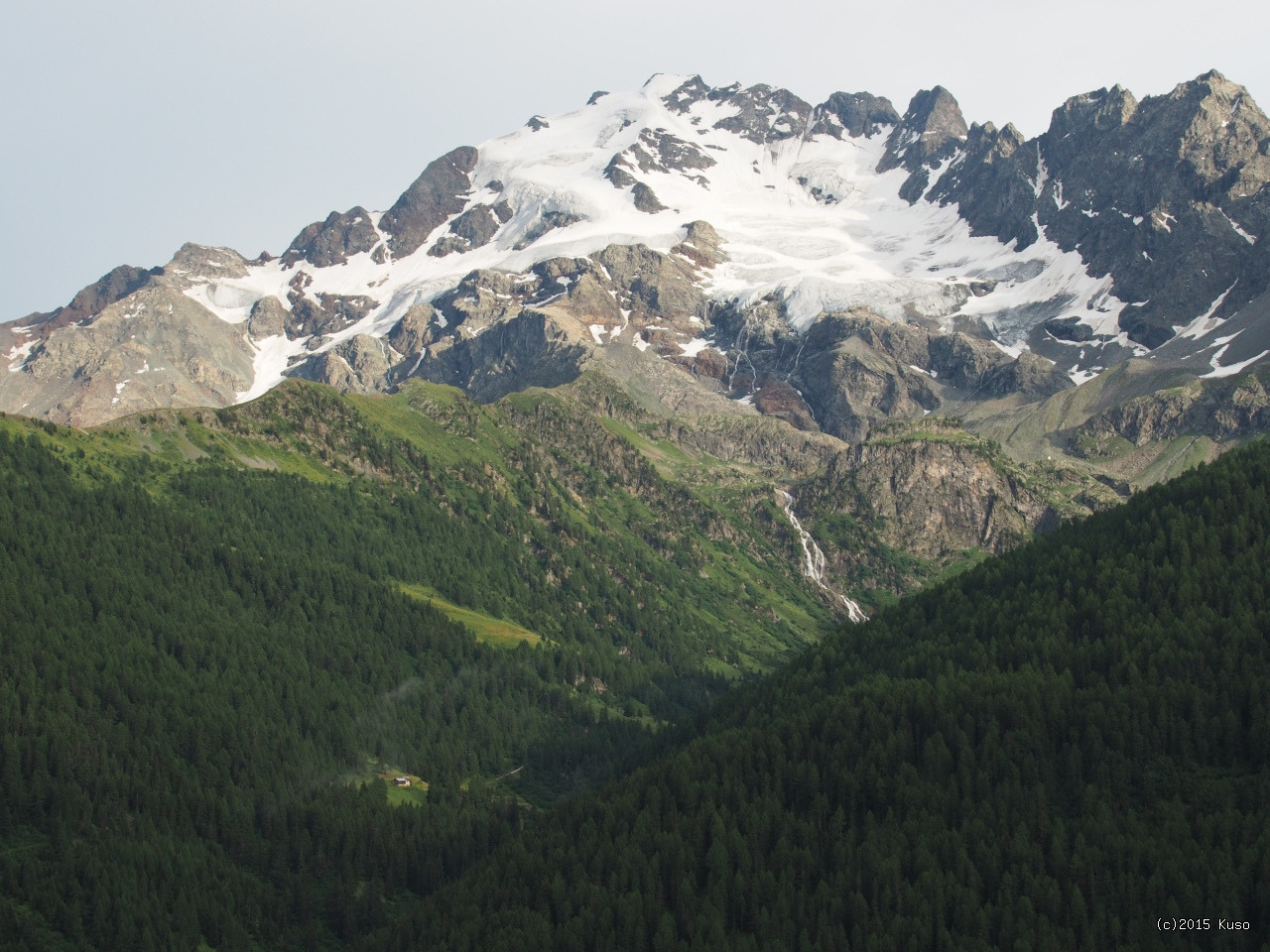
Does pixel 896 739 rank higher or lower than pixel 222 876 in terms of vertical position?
higher

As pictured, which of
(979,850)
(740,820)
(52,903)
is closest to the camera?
(979,850)

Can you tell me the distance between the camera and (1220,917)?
463 ft

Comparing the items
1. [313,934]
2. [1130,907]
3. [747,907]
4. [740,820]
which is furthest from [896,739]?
[313,934]

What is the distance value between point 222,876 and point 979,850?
102 meters

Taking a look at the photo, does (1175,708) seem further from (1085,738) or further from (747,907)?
(747,907)

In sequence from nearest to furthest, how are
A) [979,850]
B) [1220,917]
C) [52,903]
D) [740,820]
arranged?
[1220,917], [979,850], [52,903], [740,820]

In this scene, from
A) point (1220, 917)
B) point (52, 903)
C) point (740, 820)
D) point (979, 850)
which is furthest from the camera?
point (740, 820)

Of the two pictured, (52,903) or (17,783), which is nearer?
(52,903)

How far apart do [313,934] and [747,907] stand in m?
61.8

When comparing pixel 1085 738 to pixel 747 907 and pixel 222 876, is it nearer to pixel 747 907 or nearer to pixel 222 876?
pixel 747 907

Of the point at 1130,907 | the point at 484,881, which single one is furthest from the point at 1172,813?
the point at 484,881

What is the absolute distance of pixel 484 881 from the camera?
184500 millimetres

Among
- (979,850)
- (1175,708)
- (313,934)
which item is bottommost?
(313,934)

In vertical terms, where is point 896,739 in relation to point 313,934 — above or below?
above
